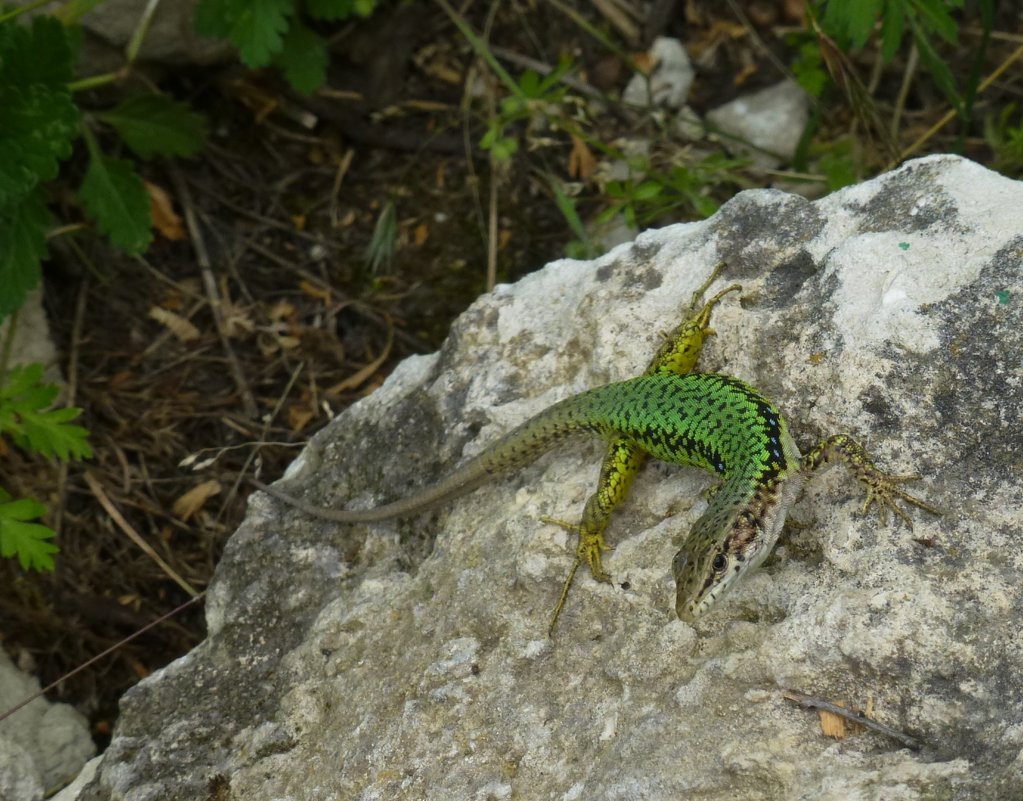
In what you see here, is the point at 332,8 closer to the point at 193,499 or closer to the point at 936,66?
the point at 193,499

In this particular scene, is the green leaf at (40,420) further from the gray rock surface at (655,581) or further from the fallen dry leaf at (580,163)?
the fallen dry leaf at (580,163)

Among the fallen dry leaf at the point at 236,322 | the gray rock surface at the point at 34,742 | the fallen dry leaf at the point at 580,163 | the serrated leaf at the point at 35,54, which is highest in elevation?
the serrated leaf at the point at 35,54

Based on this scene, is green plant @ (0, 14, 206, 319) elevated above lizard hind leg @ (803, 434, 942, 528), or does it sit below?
above

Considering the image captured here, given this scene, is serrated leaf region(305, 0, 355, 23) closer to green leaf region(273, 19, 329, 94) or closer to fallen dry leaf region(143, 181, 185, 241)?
green leaf region(273, 19, 329, 94)

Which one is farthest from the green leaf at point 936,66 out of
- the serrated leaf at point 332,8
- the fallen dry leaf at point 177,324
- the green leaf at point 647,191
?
the fallen dry leaf at point 177,324

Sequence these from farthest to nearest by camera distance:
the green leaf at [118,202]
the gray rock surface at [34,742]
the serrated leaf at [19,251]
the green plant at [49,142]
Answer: the green leaf at [118,202]
the serrated leaf at [19,251]
the green plant at [49,142]
the gray rock surface at [34,742]

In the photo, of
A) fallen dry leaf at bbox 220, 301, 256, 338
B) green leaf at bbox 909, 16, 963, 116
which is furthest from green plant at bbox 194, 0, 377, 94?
green leaf at bbox 909, 16, 963, 116
